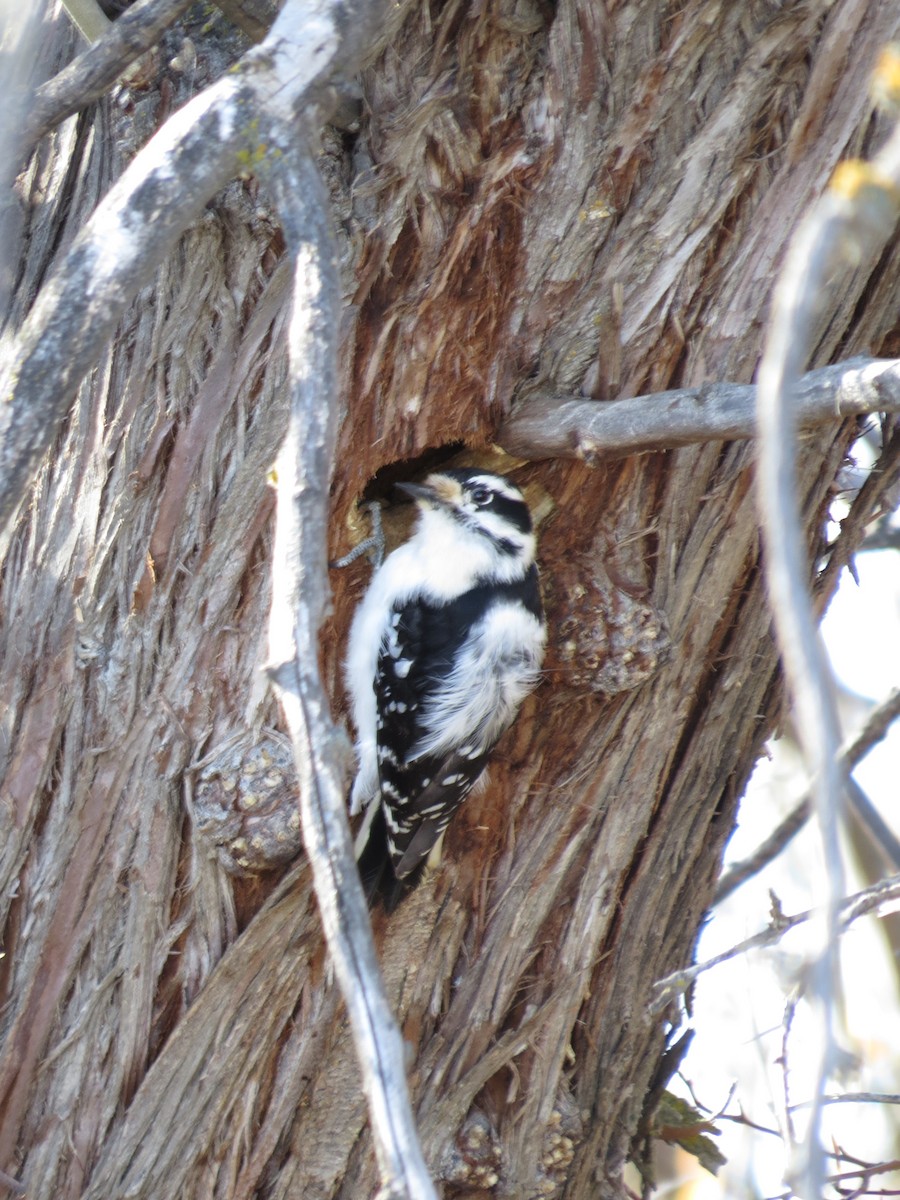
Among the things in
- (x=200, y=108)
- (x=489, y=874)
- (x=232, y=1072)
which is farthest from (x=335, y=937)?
(x=489, y=874)

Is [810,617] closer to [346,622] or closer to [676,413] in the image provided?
[676,413]

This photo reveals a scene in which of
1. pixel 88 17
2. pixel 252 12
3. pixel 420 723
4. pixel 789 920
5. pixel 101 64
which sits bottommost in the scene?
pixel 789 920

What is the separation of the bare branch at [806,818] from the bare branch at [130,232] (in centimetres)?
332

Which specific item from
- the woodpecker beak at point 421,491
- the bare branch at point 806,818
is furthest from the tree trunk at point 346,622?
the bare branch at point 806,818

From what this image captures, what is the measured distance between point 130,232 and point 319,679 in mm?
1019

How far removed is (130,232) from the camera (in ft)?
7.80

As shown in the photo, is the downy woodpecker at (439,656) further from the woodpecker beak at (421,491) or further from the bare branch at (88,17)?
the bare branch at (88,17)

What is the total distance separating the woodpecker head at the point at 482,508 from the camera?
162 inches

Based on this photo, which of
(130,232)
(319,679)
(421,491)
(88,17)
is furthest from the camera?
(421,491)

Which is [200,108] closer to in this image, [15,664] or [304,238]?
[304,238]

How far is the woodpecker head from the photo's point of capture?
4109 mm

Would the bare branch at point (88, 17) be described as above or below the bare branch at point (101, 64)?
above

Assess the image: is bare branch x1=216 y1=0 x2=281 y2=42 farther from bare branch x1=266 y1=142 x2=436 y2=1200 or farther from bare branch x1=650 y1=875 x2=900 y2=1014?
bare branch x1=650 y1=875 x2=900 y2=1014

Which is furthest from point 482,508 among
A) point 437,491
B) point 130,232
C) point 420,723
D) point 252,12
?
point 130,232
